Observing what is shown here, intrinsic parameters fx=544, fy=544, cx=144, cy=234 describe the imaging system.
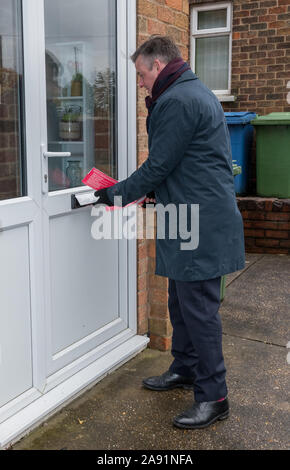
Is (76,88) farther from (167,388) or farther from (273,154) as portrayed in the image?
(273,154)

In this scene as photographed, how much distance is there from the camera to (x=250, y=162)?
779 cm

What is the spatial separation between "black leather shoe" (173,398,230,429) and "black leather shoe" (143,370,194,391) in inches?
14.0

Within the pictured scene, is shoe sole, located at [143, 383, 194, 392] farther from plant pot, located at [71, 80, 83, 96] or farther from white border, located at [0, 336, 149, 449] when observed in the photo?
plant pot, located at [71, 80, 83, 96]

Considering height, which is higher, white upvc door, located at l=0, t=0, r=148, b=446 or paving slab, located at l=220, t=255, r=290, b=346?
white upvc door, located at l=0, t=0, r=148, b=446

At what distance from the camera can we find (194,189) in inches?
104

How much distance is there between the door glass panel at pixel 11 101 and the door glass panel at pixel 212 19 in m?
6.45

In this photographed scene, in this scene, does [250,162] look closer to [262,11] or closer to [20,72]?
[262,11]

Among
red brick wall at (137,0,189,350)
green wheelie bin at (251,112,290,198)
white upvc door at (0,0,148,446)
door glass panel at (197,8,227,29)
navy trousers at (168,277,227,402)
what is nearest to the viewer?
white upvc door at (0,0,148,446)

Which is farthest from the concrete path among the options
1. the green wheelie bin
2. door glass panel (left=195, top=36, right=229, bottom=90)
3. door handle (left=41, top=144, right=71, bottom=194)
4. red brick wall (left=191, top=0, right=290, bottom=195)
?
door glass panel (left=195, top=36, right=229, bottom=90)

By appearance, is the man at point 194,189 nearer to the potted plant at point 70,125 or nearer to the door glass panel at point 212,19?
the potted plant at point 70,125

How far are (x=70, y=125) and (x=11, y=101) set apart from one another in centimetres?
51

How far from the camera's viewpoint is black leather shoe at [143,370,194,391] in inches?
125

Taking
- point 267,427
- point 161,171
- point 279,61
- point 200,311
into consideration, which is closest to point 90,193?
point 161,171

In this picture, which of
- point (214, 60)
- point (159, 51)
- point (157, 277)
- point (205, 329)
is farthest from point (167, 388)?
point (214, 60)
